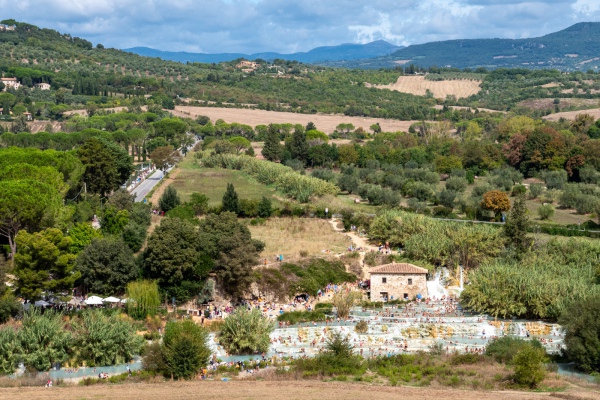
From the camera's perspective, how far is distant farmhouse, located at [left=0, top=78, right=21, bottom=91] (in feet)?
452

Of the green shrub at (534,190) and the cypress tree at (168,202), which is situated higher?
the cypress tree at (168,202)

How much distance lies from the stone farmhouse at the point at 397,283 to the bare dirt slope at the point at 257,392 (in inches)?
527

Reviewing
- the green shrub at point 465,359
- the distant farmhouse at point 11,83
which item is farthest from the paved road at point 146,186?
the distant farmhouse at point 11,83

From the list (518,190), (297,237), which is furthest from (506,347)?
(518,190)

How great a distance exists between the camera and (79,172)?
2277 inches

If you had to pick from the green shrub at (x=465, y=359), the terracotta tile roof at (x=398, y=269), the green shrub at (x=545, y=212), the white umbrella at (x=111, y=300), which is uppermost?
the white umbrella at (x=111, y=300)

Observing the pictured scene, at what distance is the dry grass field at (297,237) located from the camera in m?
47.2

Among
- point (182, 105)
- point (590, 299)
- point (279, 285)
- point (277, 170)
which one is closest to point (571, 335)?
point (590, 299)

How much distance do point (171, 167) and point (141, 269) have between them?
41.5 m

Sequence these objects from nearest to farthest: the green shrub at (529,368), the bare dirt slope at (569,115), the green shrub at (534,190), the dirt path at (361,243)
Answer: the green shrub at (529,368)
the dirt path at (361,243)
the green shrub at (534,190)
the bare dirt slope at (569,115)

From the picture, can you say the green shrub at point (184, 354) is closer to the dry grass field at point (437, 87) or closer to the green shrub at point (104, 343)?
the green shrub at point (104, 343)

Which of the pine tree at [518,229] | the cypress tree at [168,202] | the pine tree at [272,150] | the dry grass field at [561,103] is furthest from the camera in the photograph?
the dry grass field at [561,103]

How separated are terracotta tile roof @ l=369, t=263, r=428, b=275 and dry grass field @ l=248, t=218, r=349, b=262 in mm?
4511

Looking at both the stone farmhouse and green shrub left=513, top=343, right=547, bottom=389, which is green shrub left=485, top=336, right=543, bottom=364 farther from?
the stone farmhouse
